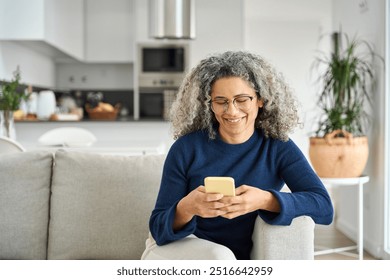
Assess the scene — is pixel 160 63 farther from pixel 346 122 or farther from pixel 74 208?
pixel 74 208

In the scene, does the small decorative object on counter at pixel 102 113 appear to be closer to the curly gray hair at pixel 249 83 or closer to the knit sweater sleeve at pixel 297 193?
the curly gray hair at pixel 249 83

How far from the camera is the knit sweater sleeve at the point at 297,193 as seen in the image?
1381 millimetres

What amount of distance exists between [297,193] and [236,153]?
178 mm

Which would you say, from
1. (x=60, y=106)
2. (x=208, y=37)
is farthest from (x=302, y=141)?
(x=60, y=106)

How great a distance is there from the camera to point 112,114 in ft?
16.9

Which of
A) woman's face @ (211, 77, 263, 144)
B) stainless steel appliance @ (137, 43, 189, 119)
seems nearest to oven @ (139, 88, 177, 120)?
stainless steel appliance @ (137, 43, 189, 119)

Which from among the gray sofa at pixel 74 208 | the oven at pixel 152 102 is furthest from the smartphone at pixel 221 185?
the oven at pixel 152 102

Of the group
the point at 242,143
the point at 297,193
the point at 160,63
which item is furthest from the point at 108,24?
the point at 297,193

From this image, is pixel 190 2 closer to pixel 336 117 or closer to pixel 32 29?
pixel 32 29

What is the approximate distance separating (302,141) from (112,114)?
10.8 feet

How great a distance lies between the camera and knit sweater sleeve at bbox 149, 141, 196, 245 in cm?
141

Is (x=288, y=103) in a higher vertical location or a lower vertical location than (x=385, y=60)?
lower

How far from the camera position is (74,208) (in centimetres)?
188

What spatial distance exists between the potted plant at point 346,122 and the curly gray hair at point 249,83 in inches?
69.2
